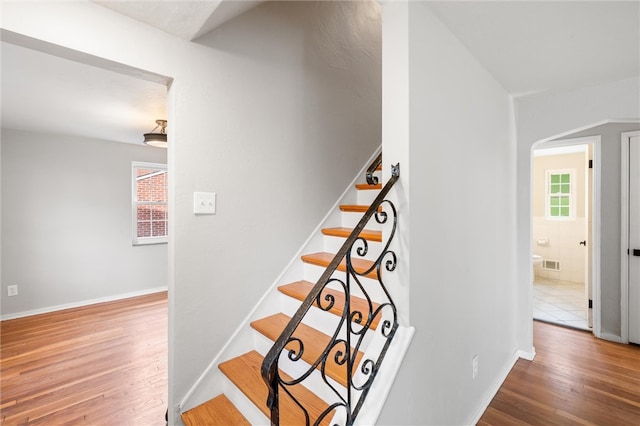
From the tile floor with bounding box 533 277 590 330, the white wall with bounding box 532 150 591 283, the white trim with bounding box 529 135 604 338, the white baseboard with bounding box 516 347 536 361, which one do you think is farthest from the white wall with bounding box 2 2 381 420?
the white wall with bounding box 532 150 591 283

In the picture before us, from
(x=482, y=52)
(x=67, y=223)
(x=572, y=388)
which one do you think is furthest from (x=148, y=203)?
(x=572, y=388)

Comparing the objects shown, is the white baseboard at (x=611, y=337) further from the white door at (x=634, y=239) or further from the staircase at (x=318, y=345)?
the staircase at (x=318, y=345)

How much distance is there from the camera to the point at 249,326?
187 cm

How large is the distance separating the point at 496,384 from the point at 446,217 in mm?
1565

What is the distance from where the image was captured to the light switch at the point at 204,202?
1606 mm

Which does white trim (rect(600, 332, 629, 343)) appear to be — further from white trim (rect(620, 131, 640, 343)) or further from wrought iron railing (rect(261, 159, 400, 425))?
wrought iron railing (rect(261, 159, 400, 425))

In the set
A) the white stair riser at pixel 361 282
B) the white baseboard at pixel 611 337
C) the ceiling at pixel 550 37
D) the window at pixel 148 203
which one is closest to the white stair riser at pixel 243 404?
the white stair riser at pixel 361 282

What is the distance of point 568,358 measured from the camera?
2.62 metres

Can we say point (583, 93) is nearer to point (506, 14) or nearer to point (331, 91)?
point (506, 14)

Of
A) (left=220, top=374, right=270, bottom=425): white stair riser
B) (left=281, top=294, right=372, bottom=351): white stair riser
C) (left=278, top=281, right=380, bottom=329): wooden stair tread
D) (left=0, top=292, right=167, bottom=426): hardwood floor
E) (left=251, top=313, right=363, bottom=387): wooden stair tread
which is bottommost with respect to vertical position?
(left=0, top=292, right=167, bottom=426): hardwood floor

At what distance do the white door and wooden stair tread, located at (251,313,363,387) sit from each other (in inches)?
127

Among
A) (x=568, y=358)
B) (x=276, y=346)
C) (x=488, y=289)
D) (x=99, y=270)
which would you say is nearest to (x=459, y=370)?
(x=488, y=289)

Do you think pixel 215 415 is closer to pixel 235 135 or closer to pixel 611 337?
pixel 235 135

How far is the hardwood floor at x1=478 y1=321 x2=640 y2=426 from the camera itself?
6.16 ft
